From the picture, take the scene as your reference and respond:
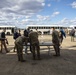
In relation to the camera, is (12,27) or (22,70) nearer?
(22,70)

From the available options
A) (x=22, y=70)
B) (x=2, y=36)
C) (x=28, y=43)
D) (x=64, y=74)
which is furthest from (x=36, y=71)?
(x=2, y=36)

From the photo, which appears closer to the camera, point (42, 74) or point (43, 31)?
point (42, 74)

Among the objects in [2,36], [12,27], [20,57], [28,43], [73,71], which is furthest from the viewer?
[12,27]

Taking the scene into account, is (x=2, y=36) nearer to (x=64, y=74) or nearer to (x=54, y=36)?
(x=54, y=36)

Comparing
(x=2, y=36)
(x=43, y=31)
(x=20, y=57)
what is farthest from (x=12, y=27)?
(x=20, y=57)

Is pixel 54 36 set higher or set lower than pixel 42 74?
higher

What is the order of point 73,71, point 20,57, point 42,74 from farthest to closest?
point 20,57
point 73,71
point 42,74

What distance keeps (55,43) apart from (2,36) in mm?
4278

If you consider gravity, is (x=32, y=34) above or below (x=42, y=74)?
above

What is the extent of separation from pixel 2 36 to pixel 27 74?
26.1 ft

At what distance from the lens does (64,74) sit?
8492 mm

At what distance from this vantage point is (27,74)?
27.8ft

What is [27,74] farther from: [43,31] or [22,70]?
[43,31]

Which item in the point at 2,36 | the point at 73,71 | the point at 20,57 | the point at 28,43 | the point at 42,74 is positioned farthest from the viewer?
the point at 2,36
